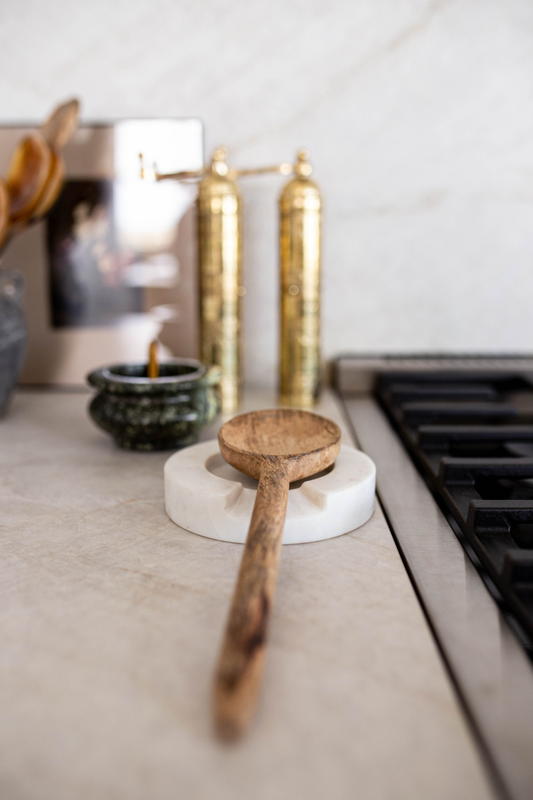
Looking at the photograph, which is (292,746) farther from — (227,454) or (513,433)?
(513,433)

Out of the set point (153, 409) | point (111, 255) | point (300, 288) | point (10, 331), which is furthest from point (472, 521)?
point (111, 255)

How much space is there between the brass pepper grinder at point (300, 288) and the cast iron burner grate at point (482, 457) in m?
0.11

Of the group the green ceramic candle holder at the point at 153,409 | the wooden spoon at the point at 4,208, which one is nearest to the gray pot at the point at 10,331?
the wooden spoon at the point at 4,208

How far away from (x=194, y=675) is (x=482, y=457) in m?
0.36

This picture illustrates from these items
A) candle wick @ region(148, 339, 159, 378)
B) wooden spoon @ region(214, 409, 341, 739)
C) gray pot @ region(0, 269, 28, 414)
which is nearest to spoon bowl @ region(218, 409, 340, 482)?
wooden spoon @ region(214, 409, 341, 739)

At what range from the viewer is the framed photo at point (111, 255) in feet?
2.76

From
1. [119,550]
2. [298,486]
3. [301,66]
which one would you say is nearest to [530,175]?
[301,66]

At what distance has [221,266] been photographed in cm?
73

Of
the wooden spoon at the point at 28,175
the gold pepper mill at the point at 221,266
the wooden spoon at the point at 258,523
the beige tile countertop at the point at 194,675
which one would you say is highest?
the wooden spoon at the point at 28,175

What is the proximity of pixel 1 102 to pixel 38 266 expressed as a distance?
9.5 inches

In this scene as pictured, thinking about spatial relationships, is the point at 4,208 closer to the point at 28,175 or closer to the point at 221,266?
the point at 28,175

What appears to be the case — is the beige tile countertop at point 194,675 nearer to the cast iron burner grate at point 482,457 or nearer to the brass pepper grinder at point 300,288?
the cast iron burner grate at point 482,457

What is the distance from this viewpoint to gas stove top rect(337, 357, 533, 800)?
0.26m

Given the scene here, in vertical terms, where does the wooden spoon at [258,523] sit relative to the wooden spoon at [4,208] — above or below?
below
